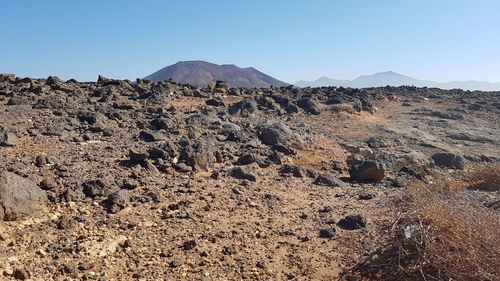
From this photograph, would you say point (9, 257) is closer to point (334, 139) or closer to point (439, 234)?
point (439, 234)

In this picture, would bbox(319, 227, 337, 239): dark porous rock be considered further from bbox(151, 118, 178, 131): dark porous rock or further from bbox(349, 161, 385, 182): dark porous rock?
bbox(151, 118, 178, 131): dark porous rock

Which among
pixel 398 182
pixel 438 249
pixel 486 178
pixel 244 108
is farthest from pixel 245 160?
pixel 244 108

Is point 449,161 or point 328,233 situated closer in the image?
point 328,233

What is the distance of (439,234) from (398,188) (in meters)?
3.46

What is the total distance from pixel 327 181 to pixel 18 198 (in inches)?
188

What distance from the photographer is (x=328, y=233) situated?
4.95 m

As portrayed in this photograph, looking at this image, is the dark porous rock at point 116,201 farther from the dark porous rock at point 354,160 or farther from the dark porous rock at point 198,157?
the dark porous rock at point 354,160

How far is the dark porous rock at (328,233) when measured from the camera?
4922mm

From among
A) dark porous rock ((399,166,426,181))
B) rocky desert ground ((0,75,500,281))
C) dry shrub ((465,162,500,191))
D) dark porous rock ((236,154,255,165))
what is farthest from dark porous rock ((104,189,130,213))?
dry shrub ((465,162,500,191))

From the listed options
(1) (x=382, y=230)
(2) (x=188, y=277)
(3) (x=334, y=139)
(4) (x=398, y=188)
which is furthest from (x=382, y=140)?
(2) (x=188, y=277)

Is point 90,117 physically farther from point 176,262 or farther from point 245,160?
point 176,262

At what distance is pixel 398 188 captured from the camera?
7.29m

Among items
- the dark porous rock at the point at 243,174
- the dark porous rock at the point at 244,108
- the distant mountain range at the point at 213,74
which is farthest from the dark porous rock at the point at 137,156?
the distant mountain range at the point at 213,74

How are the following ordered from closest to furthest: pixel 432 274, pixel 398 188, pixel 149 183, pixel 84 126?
1. pixel 432 274
2. pixel 149 183
3. pixel 398 188
4. pixel 84 126
